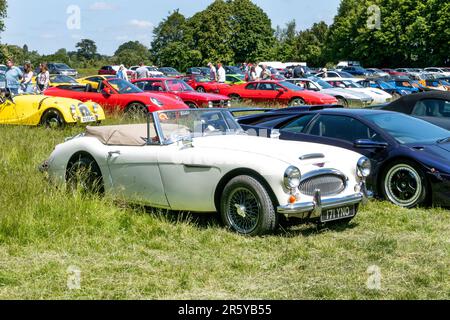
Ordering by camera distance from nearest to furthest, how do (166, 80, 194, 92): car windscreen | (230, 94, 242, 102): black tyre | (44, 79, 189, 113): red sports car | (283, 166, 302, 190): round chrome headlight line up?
(283, 166, 302, 190): round chrome headlight → (44, 79, 189, 113): red sports car → (166, 80, 194, 92): car windscreen → (230, 94, 242, 102): black tyre

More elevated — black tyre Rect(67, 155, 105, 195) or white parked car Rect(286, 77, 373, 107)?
white parked car Rect(286, 77, 373, 107)

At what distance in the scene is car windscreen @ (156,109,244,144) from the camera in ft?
24.4

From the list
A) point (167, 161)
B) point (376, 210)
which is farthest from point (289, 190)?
point (376, 210)

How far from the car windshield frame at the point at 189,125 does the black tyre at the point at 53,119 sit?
759 centimetres

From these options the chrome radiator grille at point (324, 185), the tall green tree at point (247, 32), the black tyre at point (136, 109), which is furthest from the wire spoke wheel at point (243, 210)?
the tall green tree at point (247, 32)

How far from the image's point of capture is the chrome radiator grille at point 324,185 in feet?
21.1

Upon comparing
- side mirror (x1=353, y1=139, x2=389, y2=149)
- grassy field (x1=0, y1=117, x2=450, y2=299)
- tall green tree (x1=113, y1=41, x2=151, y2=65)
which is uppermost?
tall green tree (x1=113, y1=41, x2=151, y2=65)

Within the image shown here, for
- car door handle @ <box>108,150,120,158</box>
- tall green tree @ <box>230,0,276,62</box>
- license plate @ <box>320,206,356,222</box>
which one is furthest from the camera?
tall green tree @ <box>230,0,276,62</box>

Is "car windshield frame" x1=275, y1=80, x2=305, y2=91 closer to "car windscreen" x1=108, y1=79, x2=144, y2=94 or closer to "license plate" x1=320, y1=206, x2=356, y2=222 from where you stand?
"car windscreen" x1=108, y1=79, x2=144, y2=94

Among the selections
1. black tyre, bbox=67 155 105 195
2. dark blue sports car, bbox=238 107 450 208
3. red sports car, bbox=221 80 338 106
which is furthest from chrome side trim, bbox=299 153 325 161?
Answer: red sports car, bbox=221 80 338 106

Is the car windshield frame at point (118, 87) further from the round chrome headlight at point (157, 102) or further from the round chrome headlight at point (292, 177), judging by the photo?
the round chrome headlight at point (292, 177)

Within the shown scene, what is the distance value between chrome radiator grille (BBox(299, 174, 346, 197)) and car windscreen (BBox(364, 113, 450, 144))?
1.98 m

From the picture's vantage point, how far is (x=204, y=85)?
1112 inches

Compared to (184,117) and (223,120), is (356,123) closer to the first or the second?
(223,120)
